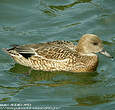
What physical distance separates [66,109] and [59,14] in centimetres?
584

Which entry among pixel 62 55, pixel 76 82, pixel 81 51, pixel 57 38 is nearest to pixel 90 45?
pixel 81 51

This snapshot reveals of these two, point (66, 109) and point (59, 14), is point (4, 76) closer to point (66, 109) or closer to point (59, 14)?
point (66, 109)

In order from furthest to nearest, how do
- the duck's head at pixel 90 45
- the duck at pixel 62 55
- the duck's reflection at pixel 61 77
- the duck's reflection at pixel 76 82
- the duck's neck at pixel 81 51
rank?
the duck's neck at pixel 81 51 → the duck at pixel 62 55 → the duck's head at pixel 90 45 → the duck's reflection at pixel 61 77 → the duck's reflection at pixel 76 82

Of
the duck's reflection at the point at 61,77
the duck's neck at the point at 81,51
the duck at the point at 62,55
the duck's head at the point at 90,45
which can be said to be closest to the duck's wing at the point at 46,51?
the duck at the point at 62,55

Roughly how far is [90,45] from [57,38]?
6.93ft

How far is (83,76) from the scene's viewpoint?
11.4m

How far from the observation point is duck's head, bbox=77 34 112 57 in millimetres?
11149

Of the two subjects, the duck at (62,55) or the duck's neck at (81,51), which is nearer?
the duck at (62,55)

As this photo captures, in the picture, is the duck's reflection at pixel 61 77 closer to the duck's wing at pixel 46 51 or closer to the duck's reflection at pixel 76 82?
the duck's reflection at pixel 76 82

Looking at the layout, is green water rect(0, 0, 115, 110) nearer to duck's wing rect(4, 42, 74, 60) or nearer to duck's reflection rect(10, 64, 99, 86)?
duck's reflection rect(10, 64, 99, 86)

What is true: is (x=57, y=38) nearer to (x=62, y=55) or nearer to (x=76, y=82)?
(x=62, y=55)

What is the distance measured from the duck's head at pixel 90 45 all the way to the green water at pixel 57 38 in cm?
62

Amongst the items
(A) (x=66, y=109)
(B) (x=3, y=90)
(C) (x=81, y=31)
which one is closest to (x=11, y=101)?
(B) (x=3, y=90)

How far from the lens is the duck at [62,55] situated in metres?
11.2
